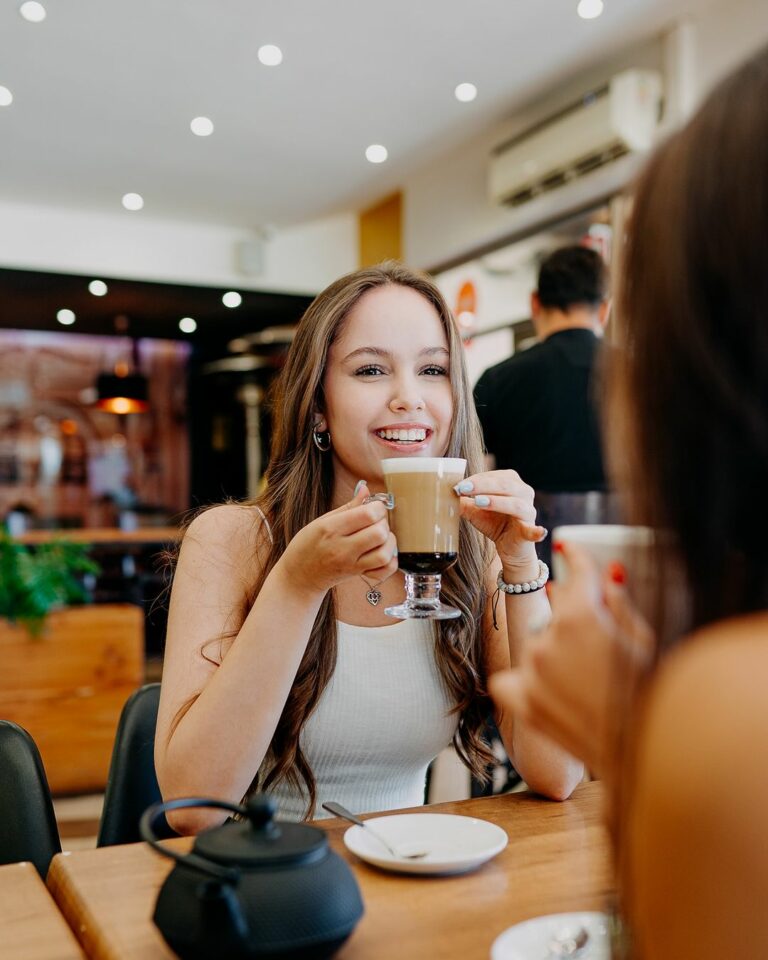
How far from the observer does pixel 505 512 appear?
55.0 inches

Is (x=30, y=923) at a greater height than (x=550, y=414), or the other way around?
(x=550, y=414)

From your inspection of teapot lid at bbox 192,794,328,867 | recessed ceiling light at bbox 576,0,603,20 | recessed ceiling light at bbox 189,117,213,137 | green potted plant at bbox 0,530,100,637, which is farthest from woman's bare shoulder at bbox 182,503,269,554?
recessed ceiling light at bbox 189,117,213,137

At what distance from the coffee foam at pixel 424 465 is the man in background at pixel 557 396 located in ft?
5.80

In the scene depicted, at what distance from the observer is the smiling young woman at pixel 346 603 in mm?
1320

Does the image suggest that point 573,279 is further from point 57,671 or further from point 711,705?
point 711,705

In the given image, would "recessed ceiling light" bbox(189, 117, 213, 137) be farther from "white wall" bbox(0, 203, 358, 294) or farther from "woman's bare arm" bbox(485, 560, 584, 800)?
"woman's bare arm" bbox(485, 560, 584, 800)

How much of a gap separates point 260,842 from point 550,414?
2540 millimetres

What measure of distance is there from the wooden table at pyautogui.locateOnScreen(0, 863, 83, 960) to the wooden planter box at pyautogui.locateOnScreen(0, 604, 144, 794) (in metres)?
3.39

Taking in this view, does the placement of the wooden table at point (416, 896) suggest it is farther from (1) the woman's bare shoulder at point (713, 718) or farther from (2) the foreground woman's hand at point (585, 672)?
(1) the woman's bare shoulder at point (713, 718)

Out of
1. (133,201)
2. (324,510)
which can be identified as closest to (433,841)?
(324,510)

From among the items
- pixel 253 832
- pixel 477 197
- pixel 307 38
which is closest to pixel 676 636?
pixel 253 832

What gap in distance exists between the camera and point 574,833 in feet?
4.10

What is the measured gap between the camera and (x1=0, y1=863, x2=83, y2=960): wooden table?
0.91 meters

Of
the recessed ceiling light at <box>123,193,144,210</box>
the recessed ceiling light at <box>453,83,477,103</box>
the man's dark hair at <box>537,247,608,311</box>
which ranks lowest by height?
the man's dark hair at <box>537,247,608,311</box>
